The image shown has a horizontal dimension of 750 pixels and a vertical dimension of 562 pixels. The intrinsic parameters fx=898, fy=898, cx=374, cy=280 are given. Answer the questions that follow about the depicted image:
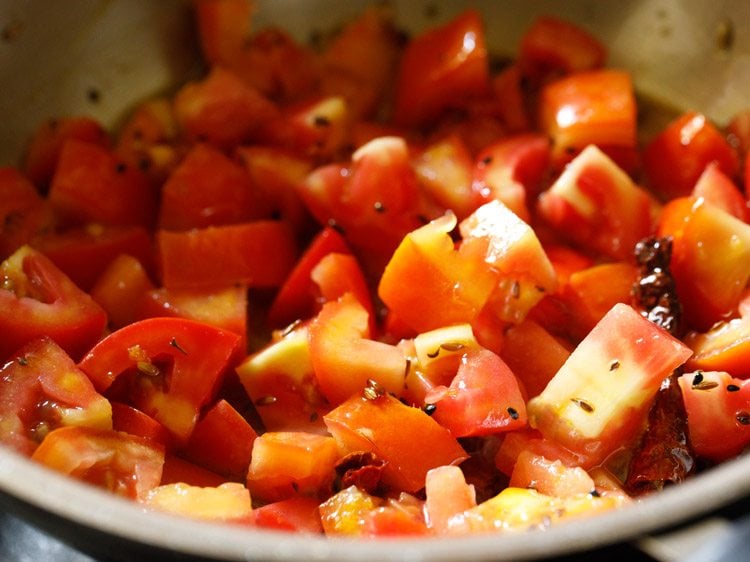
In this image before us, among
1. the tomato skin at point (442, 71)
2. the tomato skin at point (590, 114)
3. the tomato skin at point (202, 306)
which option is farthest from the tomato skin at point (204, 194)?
the tomato skin at point (590, 114)

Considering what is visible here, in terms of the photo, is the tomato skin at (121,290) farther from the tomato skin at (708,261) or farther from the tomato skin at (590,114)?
the tomato skin at (708,261)

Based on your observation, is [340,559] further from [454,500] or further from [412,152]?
[412,152]

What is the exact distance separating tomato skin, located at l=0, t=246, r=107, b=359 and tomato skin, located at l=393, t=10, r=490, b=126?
2.65 ft

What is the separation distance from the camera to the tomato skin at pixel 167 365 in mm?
1364

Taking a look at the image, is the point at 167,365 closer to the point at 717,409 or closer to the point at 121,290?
the point at 121,290

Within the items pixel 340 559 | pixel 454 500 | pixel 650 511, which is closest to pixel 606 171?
pixel 454 500

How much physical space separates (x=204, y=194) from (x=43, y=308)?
1.37 ft

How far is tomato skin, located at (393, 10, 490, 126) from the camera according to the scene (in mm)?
1835

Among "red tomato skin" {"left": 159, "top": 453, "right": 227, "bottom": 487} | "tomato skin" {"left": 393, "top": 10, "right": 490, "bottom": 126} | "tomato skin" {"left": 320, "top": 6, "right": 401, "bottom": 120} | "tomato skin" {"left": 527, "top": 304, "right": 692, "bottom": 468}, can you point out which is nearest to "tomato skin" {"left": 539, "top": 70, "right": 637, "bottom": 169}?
"tomato skin" {"left": 393, "top": 10, "right": 490, "bottom": 126}

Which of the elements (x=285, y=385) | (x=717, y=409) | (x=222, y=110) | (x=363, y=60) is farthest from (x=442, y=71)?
(x=717, y=409)

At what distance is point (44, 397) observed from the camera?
1.30m

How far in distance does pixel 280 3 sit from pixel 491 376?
1.08m

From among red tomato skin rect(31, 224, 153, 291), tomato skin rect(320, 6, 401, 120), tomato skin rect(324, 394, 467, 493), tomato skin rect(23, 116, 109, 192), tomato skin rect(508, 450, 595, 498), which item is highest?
tomato skin rect(320, 6, 401, 120)

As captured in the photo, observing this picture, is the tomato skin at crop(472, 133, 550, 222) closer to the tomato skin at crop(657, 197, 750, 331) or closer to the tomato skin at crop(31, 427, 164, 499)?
the tomato skin at crop(657, 197, 750, 331)
